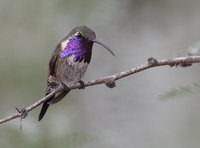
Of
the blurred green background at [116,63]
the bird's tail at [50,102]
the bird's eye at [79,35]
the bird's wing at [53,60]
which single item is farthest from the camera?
the blurred green background at [116,63]

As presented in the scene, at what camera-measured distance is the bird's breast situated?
4.12m


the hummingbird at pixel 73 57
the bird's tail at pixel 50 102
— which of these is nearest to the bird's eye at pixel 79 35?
the hummingbird at pixel 73 57

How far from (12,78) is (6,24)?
109 cm

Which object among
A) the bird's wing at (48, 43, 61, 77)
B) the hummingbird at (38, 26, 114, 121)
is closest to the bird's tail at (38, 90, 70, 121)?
the hummingbird at (38, 26, 114, 121)

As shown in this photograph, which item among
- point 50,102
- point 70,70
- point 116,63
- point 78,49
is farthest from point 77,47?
point 116,63

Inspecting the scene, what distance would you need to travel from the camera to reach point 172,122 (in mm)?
7180

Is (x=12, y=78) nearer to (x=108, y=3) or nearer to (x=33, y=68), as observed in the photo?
(x=33, y=68)

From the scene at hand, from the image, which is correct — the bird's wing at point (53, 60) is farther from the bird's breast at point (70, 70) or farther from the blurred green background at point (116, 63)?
the blurred green background at point (116, 63)

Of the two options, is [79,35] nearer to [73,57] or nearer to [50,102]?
[73,57]

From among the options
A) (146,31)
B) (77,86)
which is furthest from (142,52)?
(77,86)

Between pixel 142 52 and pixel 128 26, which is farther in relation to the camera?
pixel 142 52

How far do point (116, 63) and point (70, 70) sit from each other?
1.91m

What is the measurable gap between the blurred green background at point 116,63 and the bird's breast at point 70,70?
1.36ft

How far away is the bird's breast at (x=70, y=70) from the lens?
4.12 m
